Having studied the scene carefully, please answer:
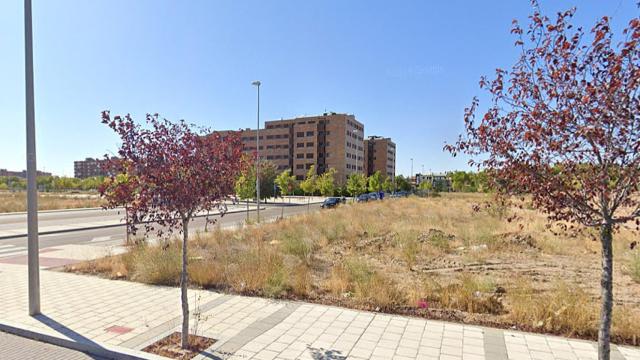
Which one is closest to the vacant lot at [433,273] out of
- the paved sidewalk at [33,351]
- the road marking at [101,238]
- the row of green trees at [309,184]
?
the paved sidewalk at [33,351]

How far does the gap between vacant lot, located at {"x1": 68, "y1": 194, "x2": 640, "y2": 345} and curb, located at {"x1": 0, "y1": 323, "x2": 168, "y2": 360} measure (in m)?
1.80

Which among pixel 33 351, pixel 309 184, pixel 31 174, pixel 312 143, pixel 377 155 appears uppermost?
pixel 312 143

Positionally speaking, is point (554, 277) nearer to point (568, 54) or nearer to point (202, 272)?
point (568, 54)

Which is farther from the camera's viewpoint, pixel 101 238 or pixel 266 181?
pixel 266 181

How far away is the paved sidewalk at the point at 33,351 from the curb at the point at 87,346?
6 cm

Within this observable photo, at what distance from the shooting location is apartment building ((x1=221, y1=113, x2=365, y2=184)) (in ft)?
275

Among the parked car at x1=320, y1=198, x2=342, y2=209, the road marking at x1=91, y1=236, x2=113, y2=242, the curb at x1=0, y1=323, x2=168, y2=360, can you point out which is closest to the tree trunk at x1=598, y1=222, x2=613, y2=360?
the curb at x1=0, y1=323, x2=168, y2=360

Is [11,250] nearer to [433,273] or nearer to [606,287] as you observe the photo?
[433,273]

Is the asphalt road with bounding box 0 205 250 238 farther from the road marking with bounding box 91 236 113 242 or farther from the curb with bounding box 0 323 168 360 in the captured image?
the curb with bounding box 0 323 168 360

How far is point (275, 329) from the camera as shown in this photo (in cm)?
466

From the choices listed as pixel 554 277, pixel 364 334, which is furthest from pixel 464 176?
pixel 364 334

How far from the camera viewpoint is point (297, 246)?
9.83 meters

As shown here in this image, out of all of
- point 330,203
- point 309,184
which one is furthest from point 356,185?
point 330,203

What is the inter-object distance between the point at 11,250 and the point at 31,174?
939cm
